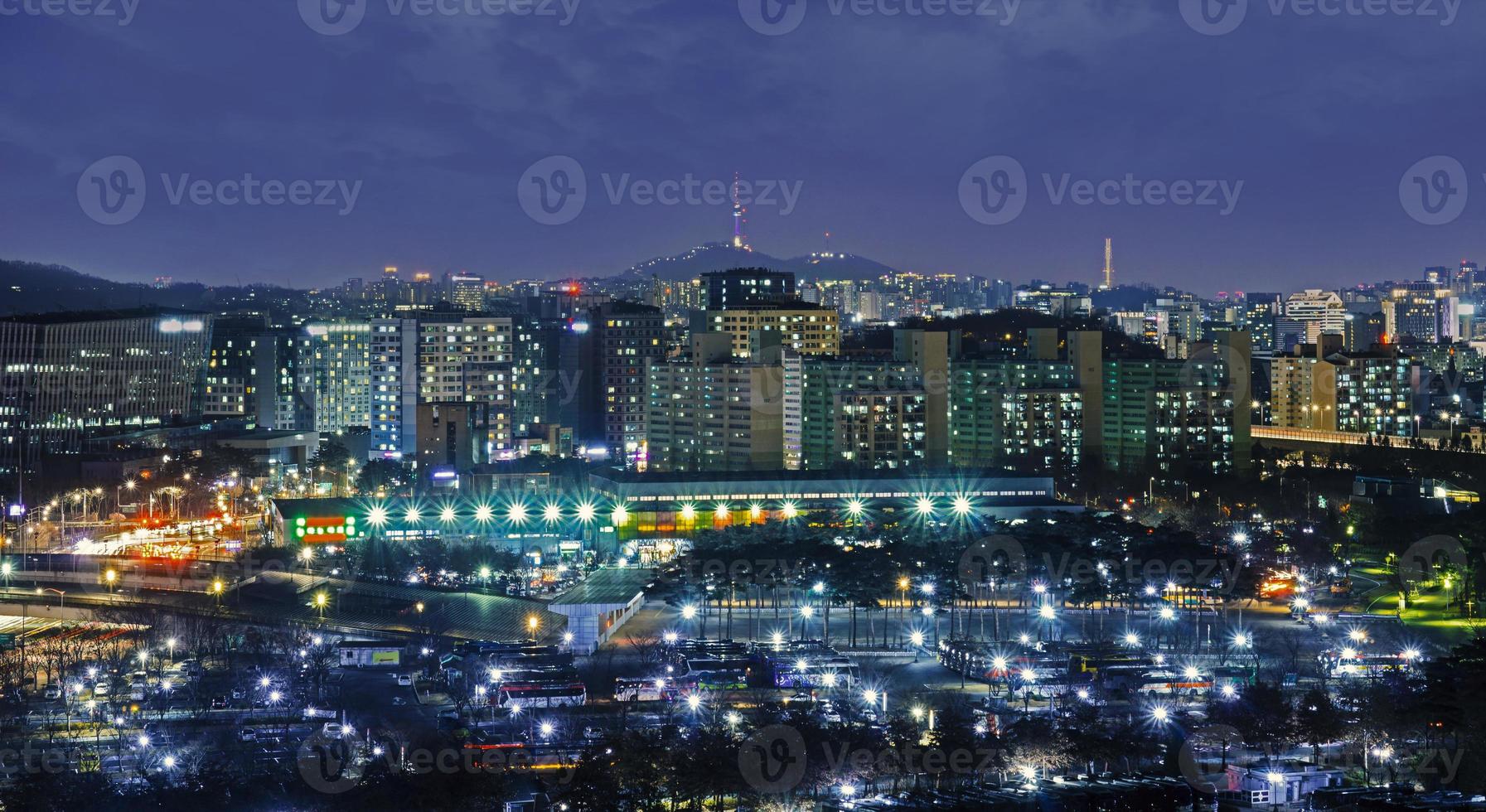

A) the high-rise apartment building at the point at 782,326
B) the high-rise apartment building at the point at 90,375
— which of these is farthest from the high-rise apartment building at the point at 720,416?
the high-rise apartment building at the point at 90,375

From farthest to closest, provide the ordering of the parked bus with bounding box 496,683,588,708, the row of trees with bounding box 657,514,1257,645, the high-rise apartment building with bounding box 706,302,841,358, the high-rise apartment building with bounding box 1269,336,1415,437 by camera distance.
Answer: the high-rise apartment building with bounding box 1269,336,1415,437, the high-rise apartment building with bounding box 706,302,841,358, the row of trees with bounding box 657,514,1257,645, the parked bus with bounding box 496,683,588,708

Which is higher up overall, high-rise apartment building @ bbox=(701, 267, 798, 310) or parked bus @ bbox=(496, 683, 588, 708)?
high-rise apartment building @ bbox=(701, 267, 798, 310)

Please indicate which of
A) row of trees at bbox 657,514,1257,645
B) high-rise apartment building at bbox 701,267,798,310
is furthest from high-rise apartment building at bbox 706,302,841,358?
row of trees at bbox 657,514,1257,645

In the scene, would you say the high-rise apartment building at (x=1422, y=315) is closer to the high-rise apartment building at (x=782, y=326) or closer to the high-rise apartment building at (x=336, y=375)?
the high-rise apartment building at (x=782, y=326)

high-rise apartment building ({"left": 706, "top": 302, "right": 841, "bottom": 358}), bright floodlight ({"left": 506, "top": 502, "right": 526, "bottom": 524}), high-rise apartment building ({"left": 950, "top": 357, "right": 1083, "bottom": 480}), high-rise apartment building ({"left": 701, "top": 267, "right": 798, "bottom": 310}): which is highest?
high-rise apartment building ({"left": 701, "top": 267, "right": 798, "bottom": 310})

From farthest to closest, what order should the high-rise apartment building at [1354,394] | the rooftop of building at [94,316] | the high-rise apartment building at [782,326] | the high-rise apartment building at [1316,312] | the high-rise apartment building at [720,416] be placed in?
the high-rise apartment building at [1316,312], the high-rise apartment building at [1354,394], the high-rise apartment building at [782,326], the rooftop of building at [94,316], the high-rise apartment building at [720,416]

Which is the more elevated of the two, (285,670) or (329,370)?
(329,370)

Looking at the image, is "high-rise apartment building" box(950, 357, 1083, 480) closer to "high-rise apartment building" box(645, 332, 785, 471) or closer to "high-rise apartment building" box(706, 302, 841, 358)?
"high-rise apartment building" box(645, 332, 785, 471)

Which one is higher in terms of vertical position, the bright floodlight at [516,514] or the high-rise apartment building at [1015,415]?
the high-rise apartment building at [1015,415]

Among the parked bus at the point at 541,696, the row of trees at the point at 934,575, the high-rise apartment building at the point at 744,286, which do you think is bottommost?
the parked bus at the point at 541,696

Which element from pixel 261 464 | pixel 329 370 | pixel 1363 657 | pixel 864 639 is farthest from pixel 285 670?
pixel 329 370

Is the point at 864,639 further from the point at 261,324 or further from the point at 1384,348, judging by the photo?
the point at 261,324
